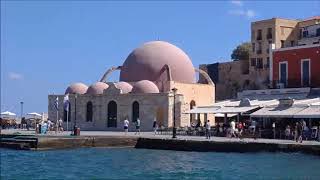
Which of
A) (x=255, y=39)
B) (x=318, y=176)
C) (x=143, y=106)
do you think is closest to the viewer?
(x=318, y=176)

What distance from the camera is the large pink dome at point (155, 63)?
2025 inches

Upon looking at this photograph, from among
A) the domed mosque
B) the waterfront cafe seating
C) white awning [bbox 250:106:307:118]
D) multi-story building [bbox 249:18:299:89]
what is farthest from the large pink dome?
the waterfront cafe seating

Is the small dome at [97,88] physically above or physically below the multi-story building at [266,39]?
below

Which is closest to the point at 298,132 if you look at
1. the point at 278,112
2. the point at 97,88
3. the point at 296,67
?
the point at 278,112

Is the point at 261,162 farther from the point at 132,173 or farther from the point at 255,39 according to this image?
the point at 255,39

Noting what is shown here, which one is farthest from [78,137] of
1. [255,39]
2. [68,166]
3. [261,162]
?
[255,39]

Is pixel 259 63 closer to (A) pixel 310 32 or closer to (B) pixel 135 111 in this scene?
(A) pixel 310 32

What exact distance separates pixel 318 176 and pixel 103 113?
99.3 ft

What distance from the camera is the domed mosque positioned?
47656mm

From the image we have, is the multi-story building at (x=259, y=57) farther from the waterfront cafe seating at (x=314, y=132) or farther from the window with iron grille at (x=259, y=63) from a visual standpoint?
the waterfront cafe seating at (x=314, y=132)

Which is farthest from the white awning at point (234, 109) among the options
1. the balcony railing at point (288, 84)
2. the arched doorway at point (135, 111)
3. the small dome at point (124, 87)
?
the small dome at point (124, 87)

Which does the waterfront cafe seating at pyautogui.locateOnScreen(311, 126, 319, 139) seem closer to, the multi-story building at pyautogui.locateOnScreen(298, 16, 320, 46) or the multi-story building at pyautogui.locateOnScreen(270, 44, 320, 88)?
the multi-story building at pyautogui.locateOnScreen(270, 44, 320, 88)

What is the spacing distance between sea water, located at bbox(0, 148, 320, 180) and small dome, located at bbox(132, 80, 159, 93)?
14.9 metres

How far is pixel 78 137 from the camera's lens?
36.4 m
